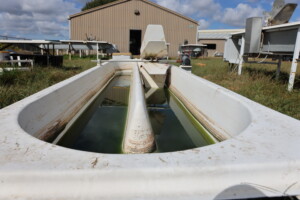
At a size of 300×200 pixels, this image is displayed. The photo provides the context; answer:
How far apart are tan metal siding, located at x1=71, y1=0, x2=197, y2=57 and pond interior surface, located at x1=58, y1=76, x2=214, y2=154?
493 inches

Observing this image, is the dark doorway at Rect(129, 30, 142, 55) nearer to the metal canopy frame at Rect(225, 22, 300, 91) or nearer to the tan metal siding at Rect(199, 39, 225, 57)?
the tan metal siding at Rect(199, 39, 225, 57)

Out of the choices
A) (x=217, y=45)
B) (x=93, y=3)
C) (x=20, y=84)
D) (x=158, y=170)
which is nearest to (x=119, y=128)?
(x=158, y=170)

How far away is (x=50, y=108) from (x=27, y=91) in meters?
1.28

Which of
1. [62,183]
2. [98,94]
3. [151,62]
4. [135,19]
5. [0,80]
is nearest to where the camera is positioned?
[62,183]

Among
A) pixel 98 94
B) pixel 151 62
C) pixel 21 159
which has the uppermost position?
pixel 151 62

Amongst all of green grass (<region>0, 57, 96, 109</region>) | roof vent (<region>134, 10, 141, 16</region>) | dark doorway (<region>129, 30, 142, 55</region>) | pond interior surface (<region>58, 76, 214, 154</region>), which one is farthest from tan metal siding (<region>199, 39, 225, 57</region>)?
green grass (<region>0, 57, 96, 109</region>)

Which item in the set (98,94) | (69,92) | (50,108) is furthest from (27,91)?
(98,94)

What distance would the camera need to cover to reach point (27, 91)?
318 cm

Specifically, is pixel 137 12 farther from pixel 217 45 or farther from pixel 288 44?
pixel 288 44

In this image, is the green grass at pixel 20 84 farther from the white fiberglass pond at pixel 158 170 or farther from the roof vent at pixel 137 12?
the roof vent at pixel 137 12

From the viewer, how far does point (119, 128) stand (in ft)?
9.41

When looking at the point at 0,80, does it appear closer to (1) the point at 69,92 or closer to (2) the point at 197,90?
(1) the point at 69,92

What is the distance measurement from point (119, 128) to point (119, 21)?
47.7ft

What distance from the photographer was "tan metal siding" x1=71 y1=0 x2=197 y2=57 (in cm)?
1562
